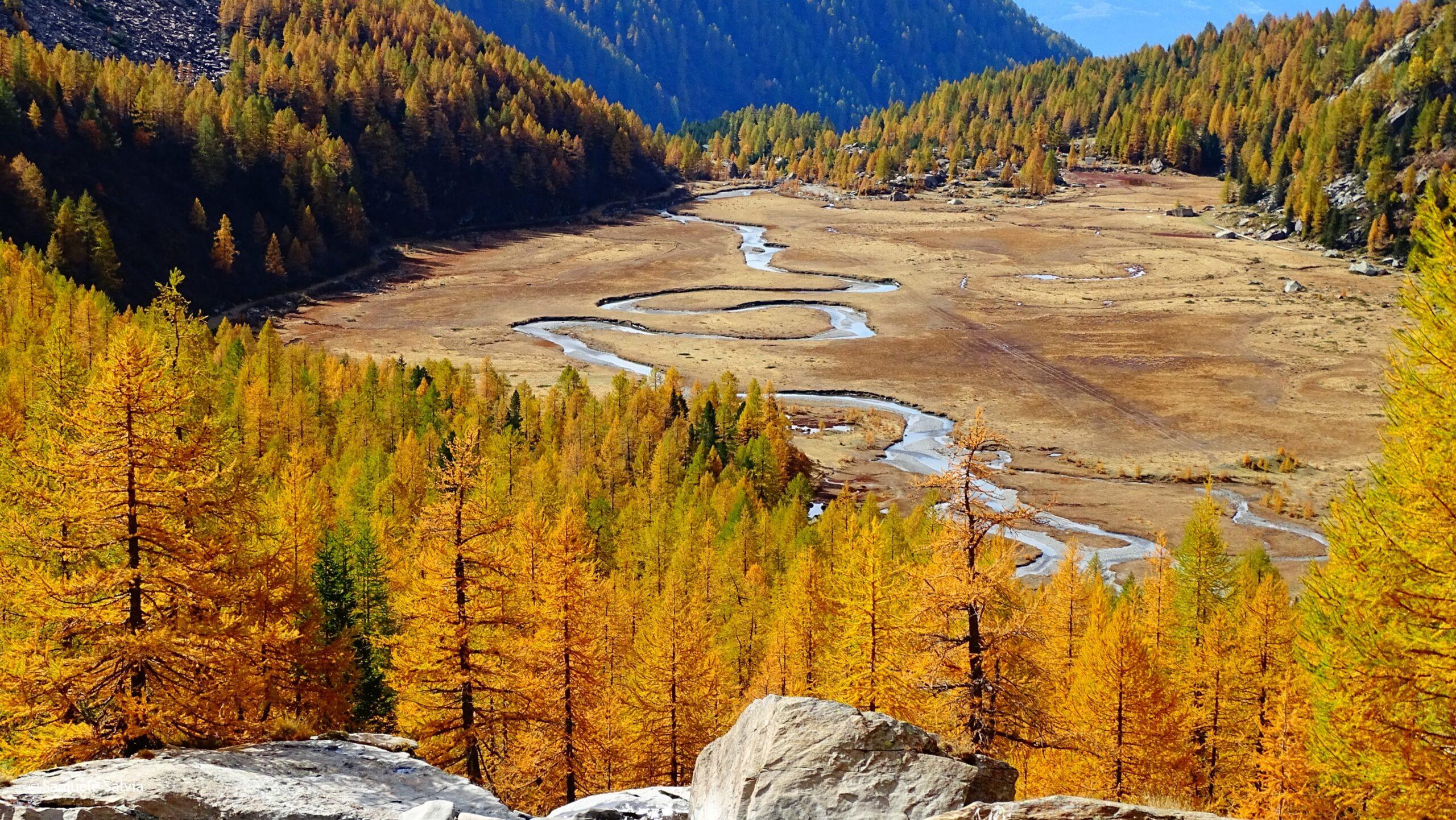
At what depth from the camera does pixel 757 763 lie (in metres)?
17.3

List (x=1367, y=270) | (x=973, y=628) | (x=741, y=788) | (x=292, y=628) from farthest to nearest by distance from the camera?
(x=1367, y=270) → (x=292, y=628) → (x=973, y=628) → (x=741, y=788)

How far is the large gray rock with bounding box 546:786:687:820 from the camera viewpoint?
19.6 m

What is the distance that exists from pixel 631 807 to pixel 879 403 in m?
93.2

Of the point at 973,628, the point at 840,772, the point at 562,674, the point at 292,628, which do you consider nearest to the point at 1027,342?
the point at 562,674

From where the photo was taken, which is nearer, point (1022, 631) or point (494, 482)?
point (1022, 631)

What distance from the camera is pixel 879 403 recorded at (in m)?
111

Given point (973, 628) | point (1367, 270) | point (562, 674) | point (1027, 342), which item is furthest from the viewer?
point (1367, 270)

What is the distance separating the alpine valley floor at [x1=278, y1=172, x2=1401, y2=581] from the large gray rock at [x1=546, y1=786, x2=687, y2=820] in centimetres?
4273

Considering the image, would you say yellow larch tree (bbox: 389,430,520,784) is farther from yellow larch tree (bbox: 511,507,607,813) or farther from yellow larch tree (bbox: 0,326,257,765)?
yellow larch tree (bbox: 0,326,257,765)

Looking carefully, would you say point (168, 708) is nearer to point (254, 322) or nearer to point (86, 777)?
point (86, 777)

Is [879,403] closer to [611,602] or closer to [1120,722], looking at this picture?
[611,602]

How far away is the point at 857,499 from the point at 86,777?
6950 centimetres

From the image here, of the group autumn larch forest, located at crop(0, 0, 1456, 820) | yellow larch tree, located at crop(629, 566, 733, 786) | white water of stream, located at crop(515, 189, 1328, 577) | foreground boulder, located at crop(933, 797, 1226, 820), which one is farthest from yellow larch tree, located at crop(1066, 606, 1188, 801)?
foreground boulder, located at crop(933, 797, 1226, 820)

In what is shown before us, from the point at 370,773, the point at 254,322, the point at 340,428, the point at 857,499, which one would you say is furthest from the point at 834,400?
the point at 370,773
